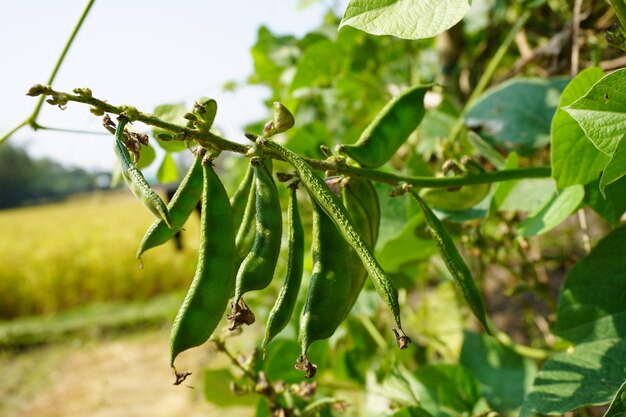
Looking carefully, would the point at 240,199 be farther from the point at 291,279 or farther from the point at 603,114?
the point at 603,114

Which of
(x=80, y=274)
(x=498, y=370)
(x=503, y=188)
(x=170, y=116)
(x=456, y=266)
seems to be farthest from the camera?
(x=80, y=274)

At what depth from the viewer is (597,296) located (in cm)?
74

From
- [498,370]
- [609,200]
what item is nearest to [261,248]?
[609,200]

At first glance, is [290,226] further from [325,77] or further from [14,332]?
[14,332]

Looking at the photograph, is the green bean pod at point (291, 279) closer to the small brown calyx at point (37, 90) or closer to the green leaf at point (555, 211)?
the small brown calyx at point (37, 90)

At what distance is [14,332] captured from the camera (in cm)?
808

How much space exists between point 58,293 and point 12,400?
15.3 feet

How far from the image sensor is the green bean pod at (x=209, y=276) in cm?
47

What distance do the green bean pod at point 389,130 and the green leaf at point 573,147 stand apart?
0.15 meters

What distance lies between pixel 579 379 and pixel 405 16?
437mm

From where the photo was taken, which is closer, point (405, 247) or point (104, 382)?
point (405, 247)

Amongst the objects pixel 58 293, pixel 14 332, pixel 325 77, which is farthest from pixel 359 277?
pixel 58 293

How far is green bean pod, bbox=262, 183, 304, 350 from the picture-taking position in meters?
0.48

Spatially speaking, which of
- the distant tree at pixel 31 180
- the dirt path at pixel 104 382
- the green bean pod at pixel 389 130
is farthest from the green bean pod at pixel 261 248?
the distant tree at pixel 31 180
